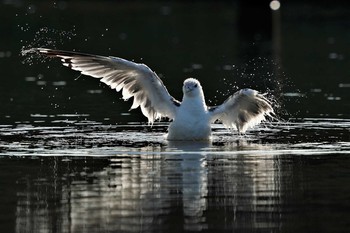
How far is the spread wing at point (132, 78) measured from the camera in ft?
51.6

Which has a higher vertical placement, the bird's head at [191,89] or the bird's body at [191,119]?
the bird's head at [191,89]

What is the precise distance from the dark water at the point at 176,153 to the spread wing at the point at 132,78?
38cm

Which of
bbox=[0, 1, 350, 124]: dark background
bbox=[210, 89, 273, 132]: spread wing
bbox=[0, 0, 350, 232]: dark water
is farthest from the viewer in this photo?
bbox=[0, 1, 350, 124]: dark background

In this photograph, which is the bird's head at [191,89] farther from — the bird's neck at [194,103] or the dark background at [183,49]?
the dark background at [183,49]

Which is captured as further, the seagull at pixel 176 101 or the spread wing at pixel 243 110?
the spread wing at pixel 243 110

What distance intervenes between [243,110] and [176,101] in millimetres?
868

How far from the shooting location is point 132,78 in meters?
16.1

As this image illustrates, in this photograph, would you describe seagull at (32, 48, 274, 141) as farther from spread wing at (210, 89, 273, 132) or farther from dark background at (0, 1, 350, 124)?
dark background at (0, 1, 350, 124)

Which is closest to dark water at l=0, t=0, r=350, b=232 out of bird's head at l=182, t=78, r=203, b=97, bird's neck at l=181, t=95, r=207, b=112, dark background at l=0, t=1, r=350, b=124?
dark background at l=0, t=1, r=350, b=124

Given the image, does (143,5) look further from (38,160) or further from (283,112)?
(38,160)

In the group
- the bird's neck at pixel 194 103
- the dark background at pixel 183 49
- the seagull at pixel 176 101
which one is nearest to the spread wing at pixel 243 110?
the seagull at pixel 176 101

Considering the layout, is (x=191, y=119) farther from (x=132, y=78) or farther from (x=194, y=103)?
(x=132, y=78)

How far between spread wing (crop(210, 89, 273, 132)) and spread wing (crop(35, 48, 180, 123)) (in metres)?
0.61

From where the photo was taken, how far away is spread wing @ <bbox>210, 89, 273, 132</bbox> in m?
15.5
